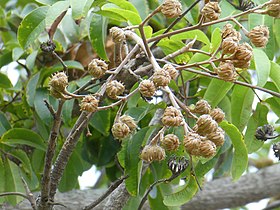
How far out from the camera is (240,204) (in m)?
2.00

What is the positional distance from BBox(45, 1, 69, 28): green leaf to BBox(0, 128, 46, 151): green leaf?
0.34m

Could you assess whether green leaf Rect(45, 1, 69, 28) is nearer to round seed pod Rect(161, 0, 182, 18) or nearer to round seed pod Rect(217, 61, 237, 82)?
round seed pod Rect(161, 0, 182, 18)

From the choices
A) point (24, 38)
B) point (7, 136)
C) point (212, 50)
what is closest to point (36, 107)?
point (7, 136)

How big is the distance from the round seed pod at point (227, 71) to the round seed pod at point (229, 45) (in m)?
0.02

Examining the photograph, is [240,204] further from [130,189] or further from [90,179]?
[130,189]

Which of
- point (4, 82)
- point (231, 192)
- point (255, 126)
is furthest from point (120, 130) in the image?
point (231, 192)

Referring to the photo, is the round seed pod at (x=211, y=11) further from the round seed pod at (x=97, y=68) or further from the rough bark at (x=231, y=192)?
the rough bark at (x=231, y=192)

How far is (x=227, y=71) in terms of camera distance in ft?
3.15

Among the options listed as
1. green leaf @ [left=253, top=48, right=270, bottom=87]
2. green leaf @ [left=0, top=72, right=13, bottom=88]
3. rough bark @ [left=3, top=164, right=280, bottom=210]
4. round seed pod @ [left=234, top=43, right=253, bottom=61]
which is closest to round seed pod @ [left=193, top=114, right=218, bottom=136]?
round seed pod @ [left=234, top=43, right=253, bottom=61]

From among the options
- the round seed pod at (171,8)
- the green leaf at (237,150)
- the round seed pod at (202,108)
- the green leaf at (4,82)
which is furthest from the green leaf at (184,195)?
the green leaf at (4,82)

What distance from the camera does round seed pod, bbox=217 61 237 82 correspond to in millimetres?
959

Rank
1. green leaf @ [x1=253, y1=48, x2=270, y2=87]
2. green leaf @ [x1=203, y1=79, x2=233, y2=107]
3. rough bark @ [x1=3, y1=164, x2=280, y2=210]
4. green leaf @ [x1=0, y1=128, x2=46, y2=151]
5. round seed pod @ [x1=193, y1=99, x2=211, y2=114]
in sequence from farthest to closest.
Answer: rough bark @ [x1=3, y1=164, x2=280, y2=210]
green leaf @ [x1=0, y1=128, x2=46, y2=151]
green leaf @ [x1=203, y1=79, x2=233, y2=107]
green leaf @ [x1=253, y1=48, x2=270, y2=87]
round seed pod @ [x1=193, y1=99, x2=211, y2=114]

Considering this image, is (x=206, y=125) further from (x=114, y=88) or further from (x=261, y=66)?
(x=261, y=66)

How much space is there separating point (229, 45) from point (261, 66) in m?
0.17
